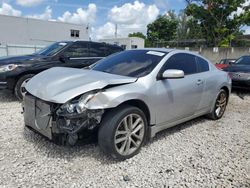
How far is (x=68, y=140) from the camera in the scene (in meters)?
2.85

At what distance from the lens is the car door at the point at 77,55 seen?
6344mm

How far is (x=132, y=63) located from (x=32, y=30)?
2679 centimetres

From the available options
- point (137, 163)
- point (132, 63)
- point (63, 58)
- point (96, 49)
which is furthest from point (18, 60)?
point (137, 163)

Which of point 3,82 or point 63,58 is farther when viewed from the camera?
point 63,58

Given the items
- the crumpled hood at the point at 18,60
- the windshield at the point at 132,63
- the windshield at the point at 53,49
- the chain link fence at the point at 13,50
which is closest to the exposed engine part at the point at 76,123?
the windshield at the point at 132,63

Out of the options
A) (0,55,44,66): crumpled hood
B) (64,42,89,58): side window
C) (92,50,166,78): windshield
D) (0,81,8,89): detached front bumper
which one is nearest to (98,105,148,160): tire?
(92,50,166,78): windshield

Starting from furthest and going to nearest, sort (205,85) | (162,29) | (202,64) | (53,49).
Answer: (162,29) < (53,49) < (202,64) < (205,85)

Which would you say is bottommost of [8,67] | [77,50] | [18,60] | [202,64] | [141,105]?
[141,105]

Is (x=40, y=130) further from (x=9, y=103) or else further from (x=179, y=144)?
(x=9, y=103)

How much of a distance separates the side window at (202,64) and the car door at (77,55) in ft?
10.7

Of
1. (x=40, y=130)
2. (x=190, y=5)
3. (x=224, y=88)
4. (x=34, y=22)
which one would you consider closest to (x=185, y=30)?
(x=190, y=5)

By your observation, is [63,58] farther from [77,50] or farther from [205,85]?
[205,85]

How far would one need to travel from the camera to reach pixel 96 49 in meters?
Result: 7.07

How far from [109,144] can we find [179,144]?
1.36 metres
